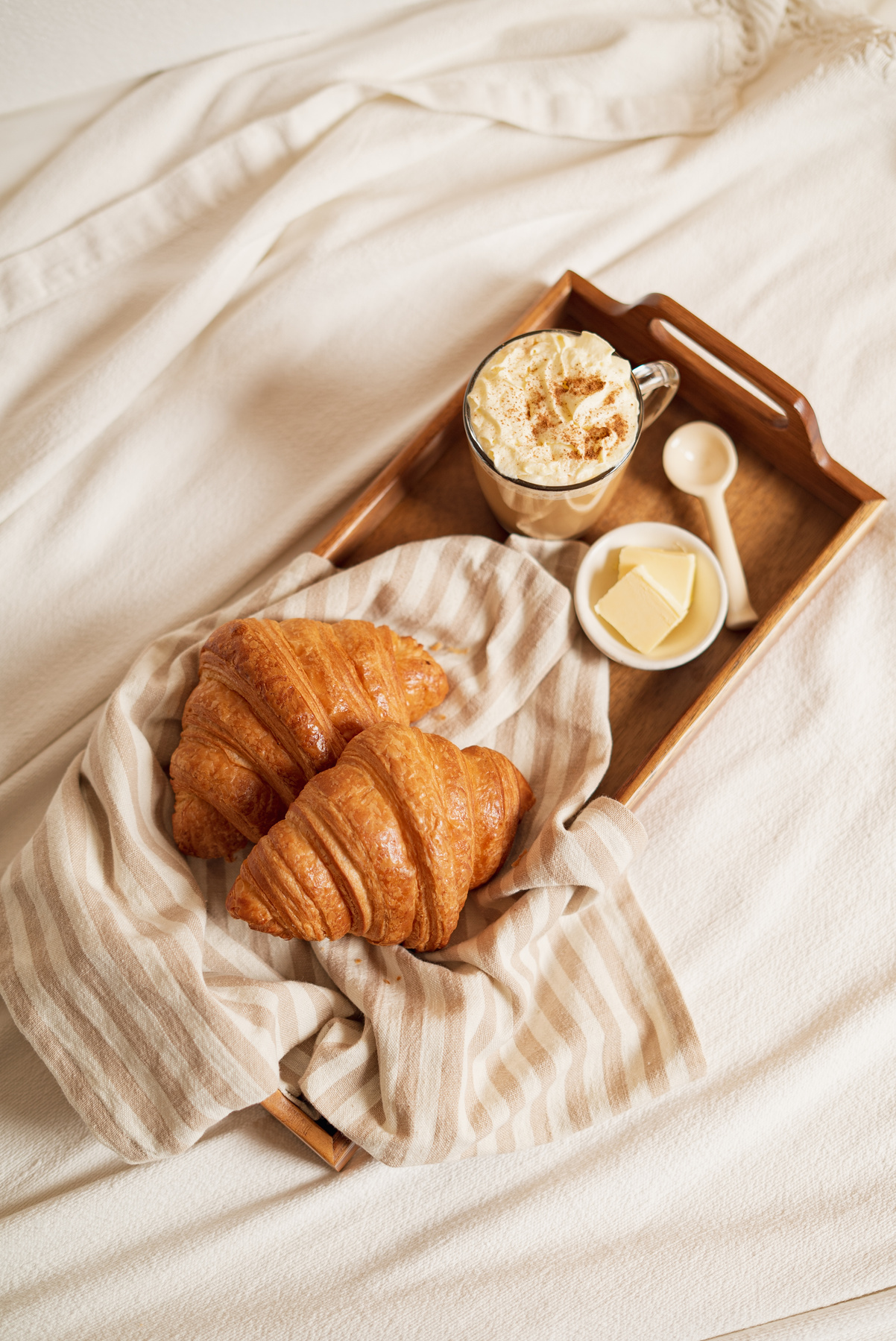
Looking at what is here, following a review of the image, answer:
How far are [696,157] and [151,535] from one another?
1.23 m

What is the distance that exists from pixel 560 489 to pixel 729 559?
0.35m

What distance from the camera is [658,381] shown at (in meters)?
1.31

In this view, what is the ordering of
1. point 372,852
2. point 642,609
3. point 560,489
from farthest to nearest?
point 642,609 < point 560,489 < point 372,852

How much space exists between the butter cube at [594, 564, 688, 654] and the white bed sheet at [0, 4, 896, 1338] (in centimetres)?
27

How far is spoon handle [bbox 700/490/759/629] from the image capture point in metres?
1.35

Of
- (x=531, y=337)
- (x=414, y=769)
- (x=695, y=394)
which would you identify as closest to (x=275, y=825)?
(x=414, y=769)

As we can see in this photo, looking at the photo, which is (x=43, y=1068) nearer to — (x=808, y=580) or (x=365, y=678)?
(x=365, y=678)

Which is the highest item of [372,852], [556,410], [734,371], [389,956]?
[734,371]

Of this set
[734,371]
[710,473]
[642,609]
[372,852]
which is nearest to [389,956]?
[372,852]

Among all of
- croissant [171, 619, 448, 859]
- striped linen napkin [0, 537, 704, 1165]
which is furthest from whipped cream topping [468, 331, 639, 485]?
croissant [171, 619, 448, 859]

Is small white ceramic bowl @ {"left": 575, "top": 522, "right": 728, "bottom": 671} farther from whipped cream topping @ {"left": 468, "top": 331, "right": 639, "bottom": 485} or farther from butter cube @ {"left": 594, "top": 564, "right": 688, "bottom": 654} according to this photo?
whipped cream topping @ {"left": 468, "top": 331, "right": 639, "bottom": 485}

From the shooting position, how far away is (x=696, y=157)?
1.63m

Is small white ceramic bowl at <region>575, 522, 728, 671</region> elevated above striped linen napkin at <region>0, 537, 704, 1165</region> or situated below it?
above

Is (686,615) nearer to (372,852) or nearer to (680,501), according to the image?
(680,501)
